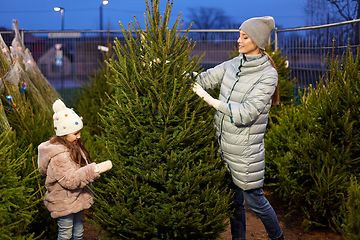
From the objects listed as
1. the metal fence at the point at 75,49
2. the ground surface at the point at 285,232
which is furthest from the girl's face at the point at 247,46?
the metal fence at the point at 75,49

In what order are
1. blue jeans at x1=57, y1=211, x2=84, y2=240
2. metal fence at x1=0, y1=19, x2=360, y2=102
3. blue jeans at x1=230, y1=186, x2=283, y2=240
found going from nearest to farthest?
blue jeans at x1=57, y1=211, x2=84, y2=240 < blue jeans at x1=230, y1=186, x2=283, y2=240 < metal fence at x1=0, y1=19, x2=360, y2=102

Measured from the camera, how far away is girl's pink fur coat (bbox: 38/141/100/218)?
9.49 ft

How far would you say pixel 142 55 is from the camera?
9.16ft

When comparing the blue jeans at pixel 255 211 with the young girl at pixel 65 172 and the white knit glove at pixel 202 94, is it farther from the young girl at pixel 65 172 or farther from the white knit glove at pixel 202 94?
the young girl at pixel 65 172

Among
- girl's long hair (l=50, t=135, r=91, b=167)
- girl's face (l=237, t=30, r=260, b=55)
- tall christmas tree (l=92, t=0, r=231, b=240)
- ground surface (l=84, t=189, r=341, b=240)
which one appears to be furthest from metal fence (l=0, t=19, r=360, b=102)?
tall christmas tree (l=92, t=0, r=231, b=240)

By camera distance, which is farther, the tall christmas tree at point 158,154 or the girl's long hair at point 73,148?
the girl's long hair at point 73,148

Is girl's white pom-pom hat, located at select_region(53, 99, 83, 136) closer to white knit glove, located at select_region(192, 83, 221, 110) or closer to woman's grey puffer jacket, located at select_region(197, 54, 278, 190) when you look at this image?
Answer: white knit glove, located at select_region(192, 83, 221, 110)

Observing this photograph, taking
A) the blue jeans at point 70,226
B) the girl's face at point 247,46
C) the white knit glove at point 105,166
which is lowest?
the blue jeans at point 70,226

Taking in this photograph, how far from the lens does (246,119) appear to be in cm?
301

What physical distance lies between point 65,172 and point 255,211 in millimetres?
1703

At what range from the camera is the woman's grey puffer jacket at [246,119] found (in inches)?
119

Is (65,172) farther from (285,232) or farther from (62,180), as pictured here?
(285,232)

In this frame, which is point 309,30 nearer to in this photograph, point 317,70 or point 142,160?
point 317,70

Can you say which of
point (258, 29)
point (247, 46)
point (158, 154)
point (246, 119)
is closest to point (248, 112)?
point (246, 119)
